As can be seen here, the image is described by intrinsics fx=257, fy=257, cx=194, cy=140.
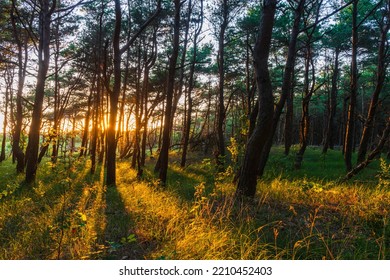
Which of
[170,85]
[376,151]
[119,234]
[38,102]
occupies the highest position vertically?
[170,85]

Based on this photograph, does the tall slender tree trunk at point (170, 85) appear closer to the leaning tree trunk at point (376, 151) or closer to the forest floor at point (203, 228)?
the forest floor at point (203, 228)

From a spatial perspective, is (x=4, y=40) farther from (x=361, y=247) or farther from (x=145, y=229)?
(x=361, y=247)

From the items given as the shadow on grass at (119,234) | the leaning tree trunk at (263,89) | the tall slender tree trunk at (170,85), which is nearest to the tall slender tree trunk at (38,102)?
the shadow on grass at (119,234)

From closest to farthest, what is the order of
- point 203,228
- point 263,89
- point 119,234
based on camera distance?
1. point 203,228
2. point 119,234
3. point 263,89

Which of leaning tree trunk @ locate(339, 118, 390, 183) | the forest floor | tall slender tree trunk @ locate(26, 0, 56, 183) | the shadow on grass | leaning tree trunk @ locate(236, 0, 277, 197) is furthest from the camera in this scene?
tall slender tree trunk @ locate(26, 0, 56, 183)

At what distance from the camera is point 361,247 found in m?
3.00

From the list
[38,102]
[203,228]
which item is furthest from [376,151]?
[38,102]

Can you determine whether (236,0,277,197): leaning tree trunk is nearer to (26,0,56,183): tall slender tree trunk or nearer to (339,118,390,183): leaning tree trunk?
(339,118,390,183): leaning tree trunk

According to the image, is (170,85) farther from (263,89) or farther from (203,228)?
(203,228)

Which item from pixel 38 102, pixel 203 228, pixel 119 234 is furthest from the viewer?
pixel 38 102

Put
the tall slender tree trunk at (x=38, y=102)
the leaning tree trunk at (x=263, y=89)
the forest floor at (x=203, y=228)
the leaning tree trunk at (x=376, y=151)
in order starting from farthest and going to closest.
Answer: the tall slender tree trunk at (x=38, y=102), the leaning tree trunk at (x=376, y=151), the leaning tree trunk at (x=263, y=89), the forest floor at (x=203, y=228)

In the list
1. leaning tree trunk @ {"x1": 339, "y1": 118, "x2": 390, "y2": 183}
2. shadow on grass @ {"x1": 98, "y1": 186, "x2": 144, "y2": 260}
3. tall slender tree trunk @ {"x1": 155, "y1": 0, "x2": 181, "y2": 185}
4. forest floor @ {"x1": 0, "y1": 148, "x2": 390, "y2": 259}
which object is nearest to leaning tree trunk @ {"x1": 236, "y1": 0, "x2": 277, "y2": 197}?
forest floor @ {"x1": 0, "y1": 148, "x2": 390, "y2": 259}
